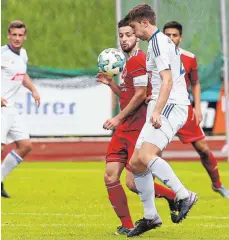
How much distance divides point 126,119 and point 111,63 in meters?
0.55

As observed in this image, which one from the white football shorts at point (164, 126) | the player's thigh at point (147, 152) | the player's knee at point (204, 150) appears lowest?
the player's knee at point (204, 150)

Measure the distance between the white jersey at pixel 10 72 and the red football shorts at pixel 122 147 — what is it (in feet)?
13.8

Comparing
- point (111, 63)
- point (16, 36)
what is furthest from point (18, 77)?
point (111, 63)

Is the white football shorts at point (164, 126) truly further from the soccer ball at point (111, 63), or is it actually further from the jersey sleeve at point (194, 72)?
the jersey sleeve at point (194, 72)

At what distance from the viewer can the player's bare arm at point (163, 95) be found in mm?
8795

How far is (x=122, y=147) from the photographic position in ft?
32.2

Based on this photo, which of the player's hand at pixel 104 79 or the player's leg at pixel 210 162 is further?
the player's leg at pixel 210 162

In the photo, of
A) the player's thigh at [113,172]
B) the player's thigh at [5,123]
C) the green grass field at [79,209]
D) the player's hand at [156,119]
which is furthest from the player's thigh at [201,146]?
the player's hand at [156,119]

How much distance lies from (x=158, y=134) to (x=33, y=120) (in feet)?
41.5

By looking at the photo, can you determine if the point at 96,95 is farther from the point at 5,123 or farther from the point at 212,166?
the point at 212,166

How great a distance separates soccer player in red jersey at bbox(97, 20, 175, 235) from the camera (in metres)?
9.55

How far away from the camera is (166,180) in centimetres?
909

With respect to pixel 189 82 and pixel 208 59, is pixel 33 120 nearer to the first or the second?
pixel 208 59

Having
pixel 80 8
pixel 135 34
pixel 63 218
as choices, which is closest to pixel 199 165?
pixel 80 8
